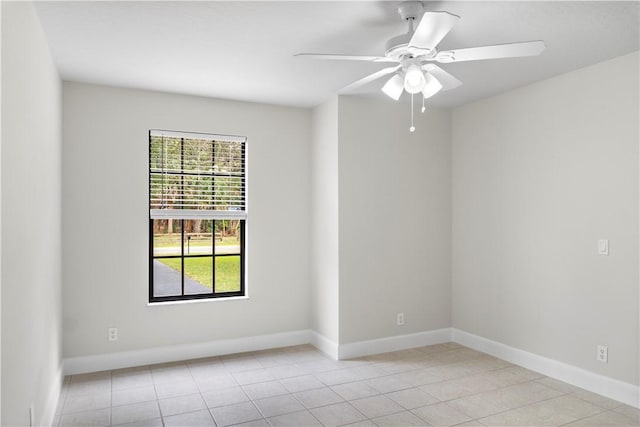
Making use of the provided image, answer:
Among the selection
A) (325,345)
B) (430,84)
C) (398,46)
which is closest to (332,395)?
(325,345)

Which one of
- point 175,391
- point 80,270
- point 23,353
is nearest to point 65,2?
point 23,353

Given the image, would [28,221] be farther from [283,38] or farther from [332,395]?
[332,395]

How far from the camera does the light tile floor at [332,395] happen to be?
121 inches

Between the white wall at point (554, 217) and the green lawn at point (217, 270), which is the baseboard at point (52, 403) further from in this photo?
Answer: the white wall at point (554, 217)

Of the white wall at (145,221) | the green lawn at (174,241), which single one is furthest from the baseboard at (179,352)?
the green lawn at (174,241)

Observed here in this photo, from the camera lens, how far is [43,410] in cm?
277

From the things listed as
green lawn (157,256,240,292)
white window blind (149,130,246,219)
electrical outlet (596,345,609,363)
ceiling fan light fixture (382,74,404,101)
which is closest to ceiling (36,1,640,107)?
ceiling fan light fixture (382,74,404,101)

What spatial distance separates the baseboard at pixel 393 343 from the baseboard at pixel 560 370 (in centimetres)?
22

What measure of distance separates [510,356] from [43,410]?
374cm

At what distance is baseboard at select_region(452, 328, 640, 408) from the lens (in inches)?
130

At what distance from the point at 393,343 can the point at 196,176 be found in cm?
258

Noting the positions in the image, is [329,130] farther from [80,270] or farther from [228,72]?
[80,270]

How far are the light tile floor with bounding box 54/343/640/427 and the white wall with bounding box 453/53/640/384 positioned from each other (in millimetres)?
415

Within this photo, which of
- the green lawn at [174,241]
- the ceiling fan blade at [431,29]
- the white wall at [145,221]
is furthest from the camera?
the green lawn at [174,241]
